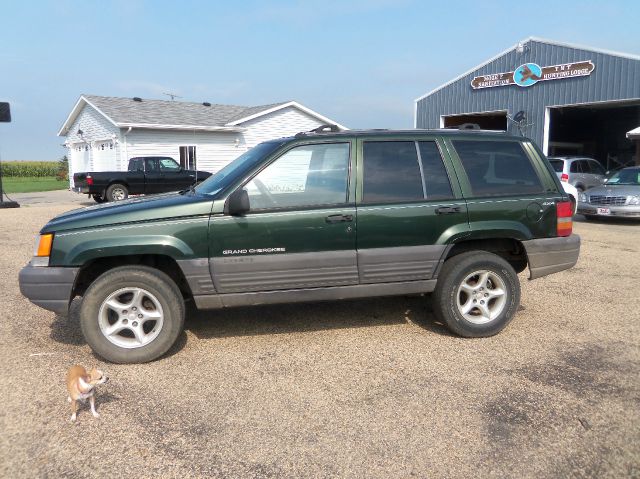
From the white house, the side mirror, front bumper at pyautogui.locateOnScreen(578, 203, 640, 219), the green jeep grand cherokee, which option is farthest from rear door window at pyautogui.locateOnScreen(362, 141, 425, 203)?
the white house

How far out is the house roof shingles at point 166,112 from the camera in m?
23.1

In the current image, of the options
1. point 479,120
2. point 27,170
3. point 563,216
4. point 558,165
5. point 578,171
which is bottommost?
point 563,216

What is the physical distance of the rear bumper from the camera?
4.64m

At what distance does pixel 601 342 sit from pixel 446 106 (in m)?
21.9

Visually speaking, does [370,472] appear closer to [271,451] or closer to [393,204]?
A: [271,451]

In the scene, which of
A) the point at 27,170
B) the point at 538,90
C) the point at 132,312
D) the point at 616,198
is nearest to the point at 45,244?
the point at 132,312

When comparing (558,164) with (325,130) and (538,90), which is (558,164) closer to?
(538,90)

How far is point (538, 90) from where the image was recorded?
70.3 feet

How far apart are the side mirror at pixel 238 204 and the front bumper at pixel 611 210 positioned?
1160 cm

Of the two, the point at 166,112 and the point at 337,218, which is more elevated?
the point at 166,112

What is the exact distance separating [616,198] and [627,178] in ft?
4.55

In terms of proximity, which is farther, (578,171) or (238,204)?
(578,171)

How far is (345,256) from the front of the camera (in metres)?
4.23

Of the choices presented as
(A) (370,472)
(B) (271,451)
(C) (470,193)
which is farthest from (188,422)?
(C) (470,193)
